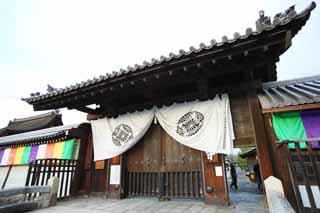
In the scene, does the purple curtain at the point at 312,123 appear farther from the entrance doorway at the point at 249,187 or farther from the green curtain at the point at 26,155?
the green curtain at the point at 26,155

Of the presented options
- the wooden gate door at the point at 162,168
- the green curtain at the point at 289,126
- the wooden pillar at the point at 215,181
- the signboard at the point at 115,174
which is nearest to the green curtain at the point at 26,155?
the signboard at the point at 115,174

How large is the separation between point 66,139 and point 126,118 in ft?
10.6

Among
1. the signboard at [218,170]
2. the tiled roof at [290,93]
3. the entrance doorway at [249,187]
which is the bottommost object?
the entrance doorway at [249,187]

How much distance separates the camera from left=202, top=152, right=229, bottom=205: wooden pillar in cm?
396

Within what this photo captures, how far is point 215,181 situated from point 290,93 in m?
2.75

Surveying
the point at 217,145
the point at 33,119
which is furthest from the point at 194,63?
the point at 33,119

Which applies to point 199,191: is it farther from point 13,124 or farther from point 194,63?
point 13,124

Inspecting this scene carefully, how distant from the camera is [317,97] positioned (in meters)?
2.91

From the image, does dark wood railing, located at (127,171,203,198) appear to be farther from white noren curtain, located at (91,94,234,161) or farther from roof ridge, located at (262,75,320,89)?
roof ridge, located at (262,75,320,89)

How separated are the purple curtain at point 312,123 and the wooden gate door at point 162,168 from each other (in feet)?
7.88

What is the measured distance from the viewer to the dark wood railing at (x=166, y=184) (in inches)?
176

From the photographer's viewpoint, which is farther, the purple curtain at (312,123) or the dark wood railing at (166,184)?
the dark wood railing at (166,184)

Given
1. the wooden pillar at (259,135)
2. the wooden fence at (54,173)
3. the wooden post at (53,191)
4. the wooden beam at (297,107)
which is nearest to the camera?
the wooden beam at (297,107)

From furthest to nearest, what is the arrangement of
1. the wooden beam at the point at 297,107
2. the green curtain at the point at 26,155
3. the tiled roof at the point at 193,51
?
the green curtain at the point at 26,155, the wooden beam at the point at 297,107, the tiled roof at the point at 193,51
